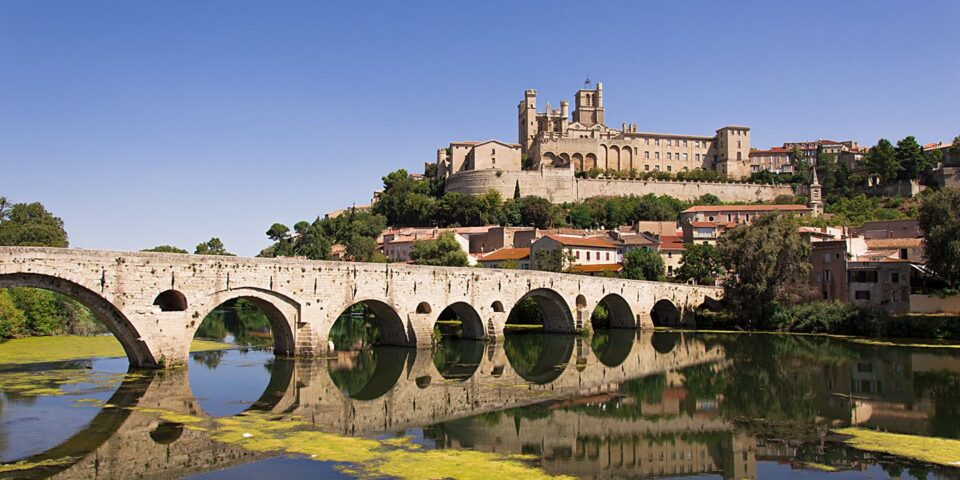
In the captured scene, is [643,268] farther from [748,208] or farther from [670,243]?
[748,208]

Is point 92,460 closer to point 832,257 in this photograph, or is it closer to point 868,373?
point 868,373

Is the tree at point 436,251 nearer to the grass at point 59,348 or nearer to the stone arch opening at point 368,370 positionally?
the stone arch opening at point 368,370

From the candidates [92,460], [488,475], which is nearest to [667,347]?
[488,475]

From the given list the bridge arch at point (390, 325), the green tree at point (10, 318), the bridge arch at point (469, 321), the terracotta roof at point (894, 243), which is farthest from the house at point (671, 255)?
the green tree at point (10, 318)

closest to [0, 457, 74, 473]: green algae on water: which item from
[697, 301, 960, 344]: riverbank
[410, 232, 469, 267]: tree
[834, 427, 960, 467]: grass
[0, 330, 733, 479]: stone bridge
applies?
[0, 330, 733, 479]: stone bridge

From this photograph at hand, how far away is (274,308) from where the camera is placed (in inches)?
1181

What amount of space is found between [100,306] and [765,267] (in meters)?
37.7

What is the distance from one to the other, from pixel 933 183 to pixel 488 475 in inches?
3933

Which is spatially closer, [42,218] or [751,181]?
[42,218]

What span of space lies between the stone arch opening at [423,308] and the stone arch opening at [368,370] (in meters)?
1.93

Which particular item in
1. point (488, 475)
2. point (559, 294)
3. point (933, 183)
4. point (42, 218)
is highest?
point (933, 183)

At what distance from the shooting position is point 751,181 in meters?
111

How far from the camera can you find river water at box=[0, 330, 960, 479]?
15742mm

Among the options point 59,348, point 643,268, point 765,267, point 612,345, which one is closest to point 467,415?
point 59,348
